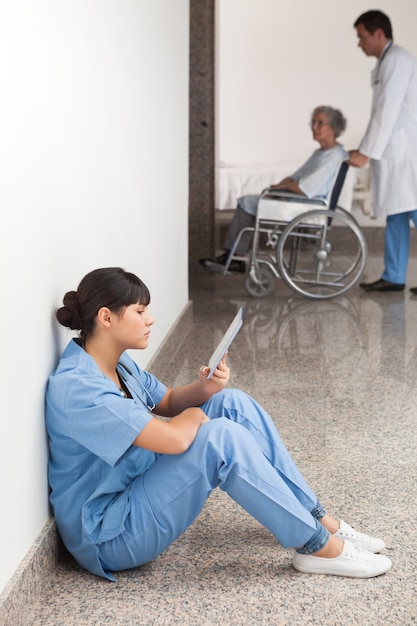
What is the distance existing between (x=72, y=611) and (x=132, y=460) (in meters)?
0.30

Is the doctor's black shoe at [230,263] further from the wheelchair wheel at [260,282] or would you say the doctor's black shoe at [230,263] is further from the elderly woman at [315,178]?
the wheelchair wheel at [260,282]

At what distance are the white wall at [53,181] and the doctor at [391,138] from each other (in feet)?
6.88

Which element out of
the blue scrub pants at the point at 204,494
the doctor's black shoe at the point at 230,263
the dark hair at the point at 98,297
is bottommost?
the doctor's black shoe at the point at 230,263

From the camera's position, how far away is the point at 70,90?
1981 mm

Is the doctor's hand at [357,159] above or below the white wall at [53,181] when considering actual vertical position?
below

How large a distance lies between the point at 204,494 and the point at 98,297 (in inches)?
16.5

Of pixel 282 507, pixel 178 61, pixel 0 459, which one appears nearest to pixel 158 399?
pixel 282 507

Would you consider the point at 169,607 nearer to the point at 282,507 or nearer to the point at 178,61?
the point at 282,507

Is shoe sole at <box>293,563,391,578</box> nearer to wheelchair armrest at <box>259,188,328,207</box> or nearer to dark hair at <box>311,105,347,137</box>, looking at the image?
wheelchair armrest at <box>259,188,328,207</box>

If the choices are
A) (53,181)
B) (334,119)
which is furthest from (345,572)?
(334,119)

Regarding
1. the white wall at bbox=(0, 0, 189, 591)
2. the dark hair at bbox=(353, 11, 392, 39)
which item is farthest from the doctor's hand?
the white wall at bbox=(0, 0, 189, 591)

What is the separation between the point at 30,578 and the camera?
165 cm

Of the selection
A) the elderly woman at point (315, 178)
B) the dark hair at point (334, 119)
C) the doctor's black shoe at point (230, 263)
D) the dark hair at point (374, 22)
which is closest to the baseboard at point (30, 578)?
the elderly woman at point (315, 178)

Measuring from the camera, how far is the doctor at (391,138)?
4961mm
